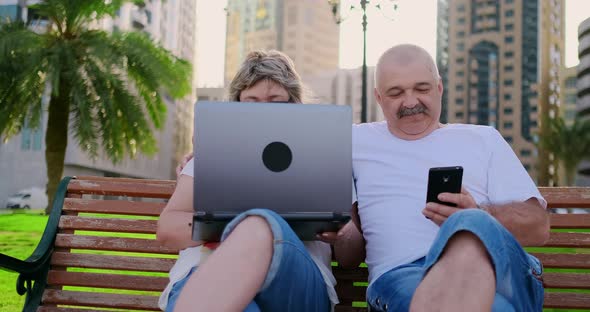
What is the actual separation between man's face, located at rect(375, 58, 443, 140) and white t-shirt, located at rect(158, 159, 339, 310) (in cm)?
70

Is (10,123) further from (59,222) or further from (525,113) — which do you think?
(525,113)

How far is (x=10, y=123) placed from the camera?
14281 millimetres

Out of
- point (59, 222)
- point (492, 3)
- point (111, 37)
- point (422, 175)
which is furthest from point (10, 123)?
point (492, 3)

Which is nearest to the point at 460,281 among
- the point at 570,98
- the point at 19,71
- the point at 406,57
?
the point at 406,57

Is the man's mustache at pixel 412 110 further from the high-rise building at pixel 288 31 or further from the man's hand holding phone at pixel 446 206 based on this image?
the high-rise building at pixel 288 31

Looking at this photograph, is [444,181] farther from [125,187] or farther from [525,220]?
[125,187]

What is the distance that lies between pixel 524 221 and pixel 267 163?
3.63ft

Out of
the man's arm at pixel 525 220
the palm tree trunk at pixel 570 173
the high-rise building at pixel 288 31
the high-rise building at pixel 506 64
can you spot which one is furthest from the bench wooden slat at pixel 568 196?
the high-rise building at pixel 288 31

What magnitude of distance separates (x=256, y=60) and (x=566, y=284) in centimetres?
187

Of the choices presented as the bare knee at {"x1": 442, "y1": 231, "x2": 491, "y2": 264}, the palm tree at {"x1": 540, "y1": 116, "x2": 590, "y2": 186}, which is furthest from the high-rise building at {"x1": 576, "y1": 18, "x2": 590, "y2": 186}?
the bare knee at {"x1": 442, "y1": 231, "x2": 491, "y2": 264}

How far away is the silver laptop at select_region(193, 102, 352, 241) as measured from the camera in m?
2.15

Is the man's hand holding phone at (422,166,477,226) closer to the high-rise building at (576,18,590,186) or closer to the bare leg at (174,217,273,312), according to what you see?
the bare leg at (174,217,273,312)

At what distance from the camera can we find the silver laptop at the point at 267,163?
2152 mm

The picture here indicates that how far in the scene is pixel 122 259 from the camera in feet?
11.0
